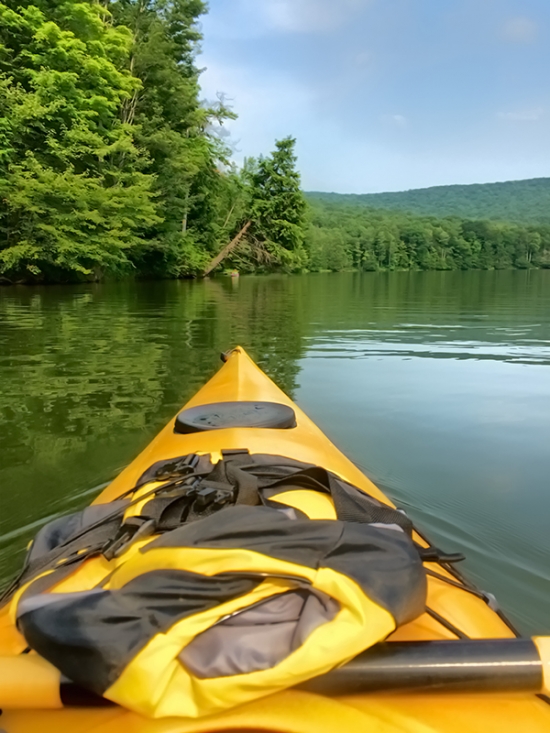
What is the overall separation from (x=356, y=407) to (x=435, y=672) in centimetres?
418

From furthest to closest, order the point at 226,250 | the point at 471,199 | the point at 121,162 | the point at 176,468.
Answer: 1. the point at 471,199
2. the point at 226,250
3. the point at 121,162
4. the point at 176,468

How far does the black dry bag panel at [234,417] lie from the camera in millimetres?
2725

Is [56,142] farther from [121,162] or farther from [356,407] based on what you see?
[356,407]

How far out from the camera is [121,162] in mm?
20625

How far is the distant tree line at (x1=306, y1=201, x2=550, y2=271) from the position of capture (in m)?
72.9

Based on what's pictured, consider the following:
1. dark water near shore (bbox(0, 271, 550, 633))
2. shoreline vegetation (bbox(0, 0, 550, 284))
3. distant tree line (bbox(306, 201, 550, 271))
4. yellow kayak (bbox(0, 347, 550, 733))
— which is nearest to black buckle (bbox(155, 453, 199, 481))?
yellow kayak (bbox(0, 347, 550, 733))

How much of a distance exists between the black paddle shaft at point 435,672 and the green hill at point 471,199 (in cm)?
14700

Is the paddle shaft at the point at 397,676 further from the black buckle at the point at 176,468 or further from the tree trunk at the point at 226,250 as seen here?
the tree trunk at the point at 226,250

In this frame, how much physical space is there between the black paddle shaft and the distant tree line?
67.8m

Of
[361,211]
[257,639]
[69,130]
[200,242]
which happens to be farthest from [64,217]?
[361,211]

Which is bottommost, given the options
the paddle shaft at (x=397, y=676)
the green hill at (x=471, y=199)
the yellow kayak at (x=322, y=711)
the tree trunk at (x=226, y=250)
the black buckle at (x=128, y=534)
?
the yellow kayak at (x=322, y=711)

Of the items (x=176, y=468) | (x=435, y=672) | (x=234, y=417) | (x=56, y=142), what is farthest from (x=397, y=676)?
(x=56, y=142)

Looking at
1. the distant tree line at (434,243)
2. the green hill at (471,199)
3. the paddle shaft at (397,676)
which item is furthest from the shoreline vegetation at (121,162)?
the green hill at (471,199)

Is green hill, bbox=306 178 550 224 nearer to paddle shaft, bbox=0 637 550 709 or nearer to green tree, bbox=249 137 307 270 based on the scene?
green tree, bbox=249 137 307 270
